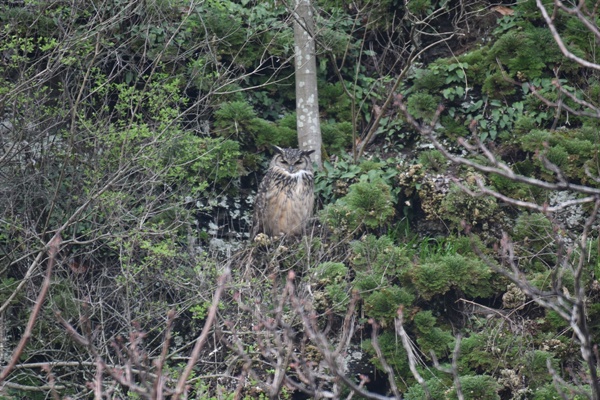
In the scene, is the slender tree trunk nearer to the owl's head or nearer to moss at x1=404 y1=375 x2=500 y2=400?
the owl's head

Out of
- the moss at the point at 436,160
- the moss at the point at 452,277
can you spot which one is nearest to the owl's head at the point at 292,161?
the moss at the point at 436,160

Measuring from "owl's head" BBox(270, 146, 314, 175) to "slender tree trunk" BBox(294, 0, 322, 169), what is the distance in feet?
1.85

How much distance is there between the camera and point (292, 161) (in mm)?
8523

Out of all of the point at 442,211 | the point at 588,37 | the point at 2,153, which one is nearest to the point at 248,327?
the point at 442,211

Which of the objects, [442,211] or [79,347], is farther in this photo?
[442,211]

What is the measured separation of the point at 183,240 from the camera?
842 centimetres

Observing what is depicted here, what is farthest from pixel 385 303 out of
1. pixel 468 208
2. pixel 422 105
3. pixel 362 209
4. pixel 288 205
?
pixel 422 105

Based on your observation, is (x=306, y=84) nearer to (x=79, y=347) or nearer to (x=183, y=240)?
(x=183, y=240)

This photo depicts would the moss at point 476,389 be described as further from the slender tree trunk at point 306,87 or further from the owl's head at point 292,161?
the slender tree trunk at point 306,87

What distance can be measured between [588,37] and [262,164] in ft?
12.0

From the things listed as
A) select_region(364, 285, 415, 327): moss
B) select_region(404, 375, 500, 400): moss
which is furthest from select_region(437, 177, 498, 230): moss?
select_region(404, 375, 500, 400): moss

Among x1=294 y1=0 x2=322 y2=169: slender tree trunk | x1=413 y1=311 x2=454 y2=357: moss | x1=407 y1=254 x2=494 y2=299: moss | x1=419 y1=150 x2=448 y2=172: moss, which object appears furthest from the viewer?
x1=294 y1=0 x2=322 y2=169: slender tree trunk

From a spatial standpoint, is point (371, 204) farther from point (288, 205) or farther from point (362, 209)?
point (288, 205)

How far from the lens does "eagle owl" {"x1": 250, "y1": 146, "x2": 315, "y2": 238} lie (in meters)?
8.48
